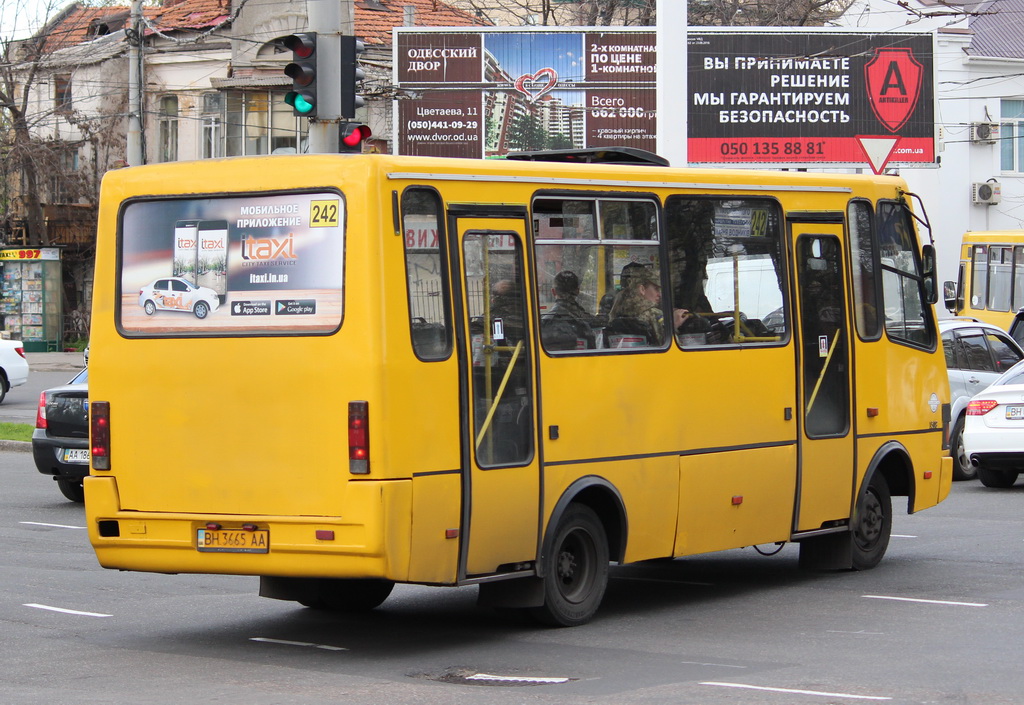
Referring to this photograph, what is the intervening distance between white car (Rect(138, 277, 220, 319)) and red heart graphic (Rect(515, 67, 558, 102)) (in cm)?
2443

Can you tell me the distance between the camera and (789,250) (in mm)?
11289

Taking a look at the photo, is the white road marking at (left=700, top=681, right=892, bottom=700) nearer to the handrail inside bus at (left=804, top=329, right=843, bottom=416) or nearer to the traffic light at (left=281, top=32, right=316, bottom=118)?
the handrail inside bus at (left=804, top=329, right=843, bottom=416)

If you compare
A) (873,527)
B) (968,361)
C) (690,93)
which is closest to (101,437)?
(873,527)

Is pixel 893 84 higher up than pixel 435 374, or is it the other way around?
pixel 893 84

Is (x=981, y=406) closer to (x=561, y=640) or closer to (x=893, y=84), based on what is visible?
(x=561, y=640)

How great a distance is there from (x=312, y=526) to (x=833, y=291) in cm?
488

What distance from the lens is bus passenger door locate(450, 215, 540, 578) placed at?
8.81m

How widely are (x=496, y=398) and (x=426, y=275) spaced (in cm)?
84

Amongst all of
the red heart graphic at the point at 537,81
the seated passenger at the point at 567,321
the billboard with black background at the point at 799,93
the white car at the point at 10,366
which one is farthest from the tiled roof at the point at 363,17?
the seated passenger at the point at 567,321

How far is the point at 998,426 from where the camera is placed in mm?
17203

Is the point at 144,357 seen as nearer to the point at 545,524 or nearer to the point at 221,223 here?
the point at 221,223

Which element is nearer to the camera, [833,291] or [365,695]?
[365,695]

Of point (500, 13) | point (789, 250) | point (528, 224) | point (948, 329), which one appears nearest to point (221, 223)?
point (528, 224)

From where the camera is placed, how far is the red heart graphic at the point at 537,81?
32906mm
